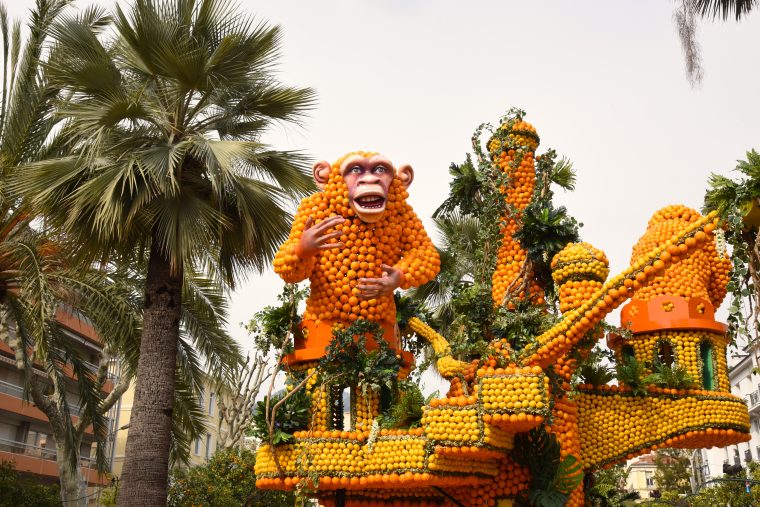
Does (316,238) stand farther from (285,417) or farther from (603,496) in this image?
(603,496)

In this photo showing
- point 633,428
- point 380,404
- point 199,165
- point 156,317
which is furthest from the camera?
point 199,165

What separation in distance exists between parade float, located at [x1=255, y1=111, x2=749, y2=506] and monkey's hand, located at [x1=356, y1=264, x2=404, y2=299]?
0.06 ft

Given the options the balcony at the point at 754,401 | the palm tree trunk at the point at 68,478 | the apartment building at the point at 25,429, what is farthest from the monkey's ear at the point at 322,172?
the balcony at the point at 754,401

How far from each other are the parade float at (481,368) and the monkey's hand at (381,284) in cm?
2

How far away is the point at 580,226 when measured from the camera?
10.9m

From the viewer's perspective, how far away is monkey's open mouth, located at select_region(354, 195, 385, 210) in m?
9.52

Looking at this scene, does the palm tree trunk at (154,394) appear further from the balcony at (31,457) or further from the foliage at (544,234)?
the balcony at (31,457)

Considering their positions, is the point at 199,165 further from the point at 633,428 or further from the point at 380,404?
the point at 633,428

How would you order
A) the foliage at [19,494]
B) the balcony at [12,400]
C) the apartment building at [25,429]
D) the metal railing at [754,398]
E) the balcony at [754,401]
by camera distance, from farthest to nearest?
the metal railing at [754,398] → the balcony at [754,401] → the apartment building at [25,429] → the balcony at [12,400] → the foliage at [19,494]

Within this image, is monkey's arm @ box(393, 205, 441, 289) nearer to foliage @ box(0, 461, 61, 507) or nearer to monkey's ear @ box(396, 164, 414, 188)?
monkey's ear @ box(396, 164, 414, 188)

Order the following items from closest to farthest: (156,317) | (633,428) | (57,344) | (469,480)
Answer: (469,480) → (633,428) → (156,317) → (57,344)

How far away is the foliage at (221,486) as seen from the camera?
734 inches

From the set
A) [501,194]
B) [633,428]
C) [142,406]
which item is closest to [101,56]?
[142,406]

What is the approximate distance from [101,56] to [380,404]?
666cm
